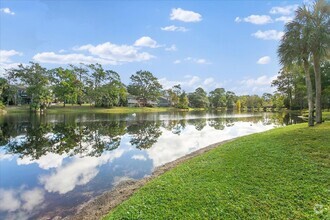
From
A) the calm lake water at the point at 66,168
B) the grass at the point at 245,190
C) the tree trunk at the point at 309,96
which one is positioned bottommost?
the calm lake water at the point at 66,168

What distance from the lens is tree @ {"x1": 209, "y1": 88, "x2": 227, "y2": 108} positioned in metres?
131

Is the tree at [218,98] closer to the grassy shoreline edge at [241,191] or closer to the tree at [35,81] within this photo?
the tree at [35,81]

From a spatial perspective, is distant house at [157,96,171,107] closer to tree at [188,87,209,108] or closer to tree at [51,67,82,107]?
tree at [188,87,209,108]

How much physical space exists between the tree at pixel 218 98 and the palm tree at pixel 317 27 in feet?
371

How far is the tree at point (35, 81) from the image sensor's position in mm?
66250

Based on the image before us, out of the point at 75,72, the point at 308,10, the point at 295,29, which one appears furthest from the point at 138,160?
the point at 75,72

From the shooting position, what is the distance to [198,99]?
12050 centimetres

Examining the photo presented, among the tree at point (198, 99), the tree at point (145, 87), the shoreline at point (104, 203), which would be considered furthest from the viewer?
the tree at point (198, 99)

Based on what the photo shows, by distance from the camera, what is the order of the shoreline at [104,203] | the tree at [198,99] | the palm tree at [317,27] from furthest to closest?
the tree at [198,99] → the palm tree at [317,27] → the shoreline at [104,203]

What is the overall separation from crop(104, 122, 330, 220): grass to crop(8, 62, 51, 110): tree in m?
67.5

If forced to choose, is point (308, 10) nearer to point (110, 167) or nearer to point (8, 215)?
point (110, 167)

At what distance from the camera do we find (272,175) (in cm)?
838

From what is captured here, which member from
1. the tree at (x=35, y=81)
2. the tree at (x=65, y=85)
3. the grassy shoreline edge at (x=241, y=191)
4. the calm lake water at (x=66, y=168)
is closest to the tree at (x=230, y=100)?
the tree at (x=65, y=85)

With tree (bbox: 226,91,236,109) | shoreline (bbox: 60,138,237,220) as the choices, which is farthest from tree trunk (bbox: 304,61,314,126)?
tree (bbox: 226,91,236,109)
